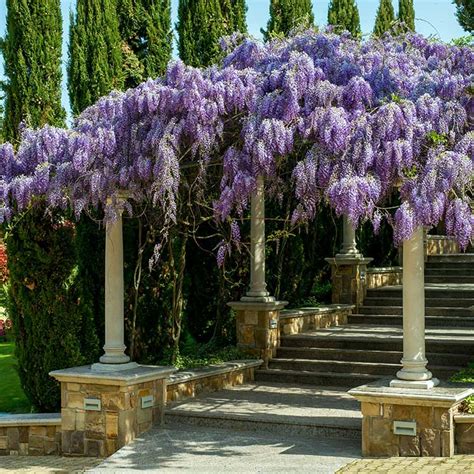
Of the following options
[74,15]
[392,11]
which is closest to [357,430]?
[74,15]

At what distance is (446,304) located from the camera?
40.4 feet

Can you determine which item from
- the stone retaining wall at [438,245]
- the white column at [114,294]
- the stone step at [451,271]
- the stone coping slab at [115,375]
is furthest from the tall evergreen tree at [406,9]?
the stone coping slab at [115,375]

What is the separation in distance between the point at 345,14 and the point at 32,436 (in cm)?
981

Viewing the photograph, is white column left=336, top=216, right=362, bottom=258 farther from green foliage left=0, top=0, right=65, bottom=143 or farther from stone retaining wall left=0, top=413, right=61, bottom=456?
stone retaining wall left=0, top=413, right=61, bottom=456

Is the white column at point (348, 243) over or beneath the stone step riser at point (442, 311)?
over

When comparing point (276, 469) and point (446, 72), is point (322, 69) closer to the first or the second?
point (446, 72)

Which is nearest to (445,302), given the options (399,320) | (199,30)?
(399,320)

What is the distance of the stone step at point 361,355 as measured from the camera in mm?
9664

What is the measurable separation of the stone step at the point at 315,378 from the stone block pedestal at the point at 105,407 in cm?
231

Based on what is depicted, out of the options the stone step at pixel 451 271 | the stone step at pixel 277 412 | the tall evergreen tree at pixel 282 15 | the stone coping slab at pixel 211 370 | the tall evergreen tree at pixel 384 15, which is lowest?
the stone step at pixel 277 412

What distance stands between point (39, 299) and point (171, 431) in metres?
2.10

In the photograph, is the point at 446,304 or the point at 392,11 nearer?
the point at 446,304

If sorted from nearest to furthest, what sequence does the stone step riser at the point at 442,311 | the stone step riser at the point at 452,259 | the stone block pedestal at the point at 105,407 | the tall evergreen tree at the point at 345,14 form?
the stone block pedestal at the point at 105,407
the stone step riser at the point at 442,311
the stone step riser at the point at 452,259
the tall evergreen tree at the point at 345,14

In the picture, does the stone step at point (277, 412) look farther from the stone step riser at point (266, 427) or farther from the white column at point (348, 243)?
the white column at point (348, 243)
